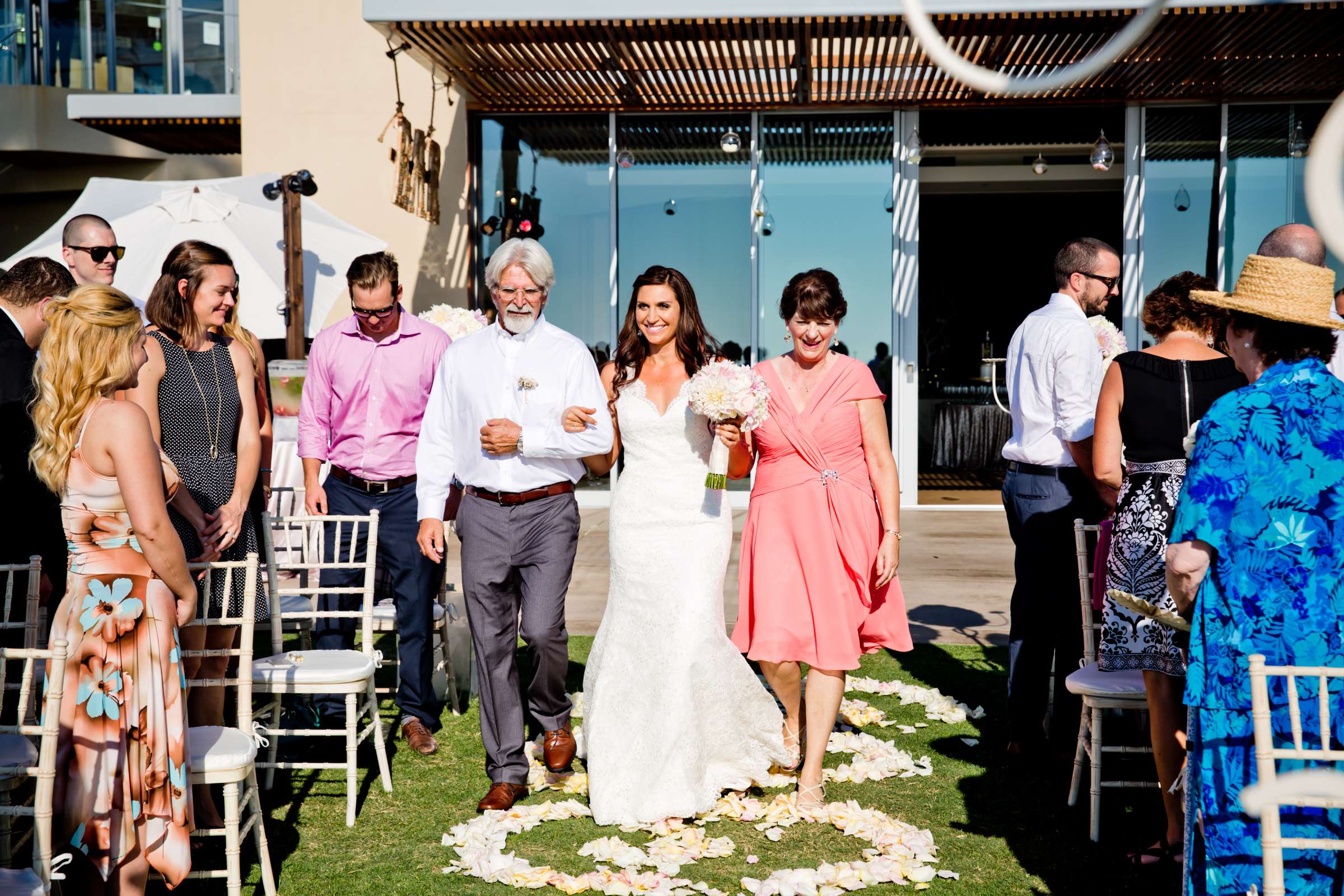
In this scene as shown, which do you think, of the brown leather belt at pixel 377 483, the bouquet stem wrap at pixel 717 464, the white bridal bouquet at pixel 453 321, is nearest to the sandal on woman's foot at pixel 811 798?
the bouquet stem wrap at pixel 717 464

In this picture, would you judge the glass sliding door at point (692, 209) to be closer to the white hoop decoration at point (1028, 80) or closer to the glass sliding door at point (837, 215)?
the glass sliding door at point (837, 215)

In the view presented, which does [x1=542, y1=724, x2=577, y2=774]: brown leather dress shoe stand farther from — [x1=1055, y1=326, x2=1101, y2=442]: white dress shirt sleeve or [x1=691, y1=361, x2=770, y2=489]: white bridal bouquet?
[x1=1055, y1=326, x2=1101, y2=442]: white dress shirt sleeve

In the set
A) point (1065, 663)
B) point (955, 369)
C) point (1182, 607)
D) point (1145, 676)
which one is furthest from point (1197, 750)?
point (955, 369)

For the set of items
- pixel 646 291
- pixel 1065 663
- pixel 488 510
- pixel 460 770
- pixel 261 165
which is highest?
pixel 261 165

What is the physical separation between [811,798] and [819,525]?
1043 millimetres

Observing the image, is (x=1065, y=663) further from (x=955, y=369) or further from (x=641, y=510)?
(x=955, y=369)

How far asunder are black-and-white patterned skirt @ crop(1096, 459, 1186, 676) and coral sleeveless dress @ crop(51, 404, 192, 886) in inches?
120

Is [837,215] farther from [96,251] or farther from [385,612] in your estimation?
[96,251]

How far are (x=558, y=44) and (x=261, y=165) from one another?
398 centimetres

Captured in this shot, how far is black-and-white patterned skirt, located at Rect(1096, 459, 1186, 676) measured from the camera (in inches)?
156

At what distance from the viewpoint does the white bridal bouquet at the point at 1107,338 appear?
207 inches

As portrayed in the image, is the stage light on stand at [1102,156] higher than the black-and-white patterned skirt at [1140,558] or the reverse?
higher

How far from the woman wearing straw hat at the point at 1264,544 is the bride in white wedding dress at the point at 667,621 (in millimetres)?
1867

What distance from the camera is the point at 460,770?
5008 mm
